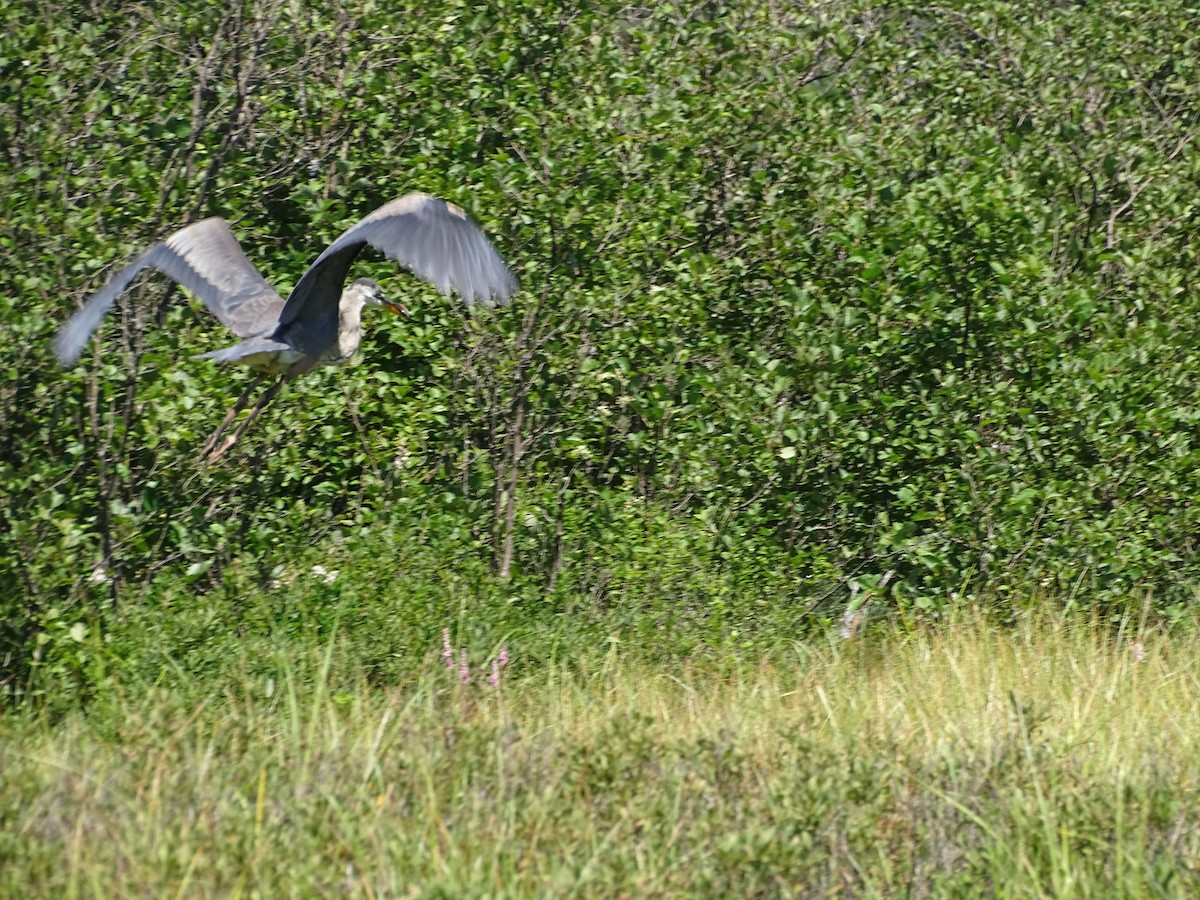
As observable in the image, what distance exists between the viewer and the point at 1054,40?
7.74 metres

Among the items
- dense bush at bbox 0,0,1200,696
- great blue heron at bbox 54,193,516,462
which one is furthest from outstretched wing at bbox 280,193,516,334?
dense bush at bbox 0,0,1200,696

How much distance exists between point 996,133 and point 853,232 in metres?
1.33

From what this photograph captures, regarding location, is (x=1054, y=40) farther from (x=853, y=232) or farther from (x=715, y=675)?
(x=715, y=675)

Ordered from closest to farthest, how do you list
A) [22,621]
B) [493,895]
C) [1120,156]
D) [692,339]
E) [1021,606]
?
[493,895] < [22,621] < [1021,606] < [692,339] < [1120,156]

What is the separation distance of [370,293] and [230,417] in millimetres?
836

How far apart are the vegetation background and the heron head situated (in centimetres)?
29

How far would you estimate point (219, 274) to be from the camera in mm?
5395

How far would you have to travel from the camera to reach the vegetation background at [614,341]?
208 inches

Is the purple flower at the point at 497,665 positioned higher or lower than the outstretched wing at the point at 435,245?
lower

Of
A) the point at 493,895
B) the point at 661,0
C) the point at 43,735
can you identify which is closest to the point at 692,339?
the point at 661,0

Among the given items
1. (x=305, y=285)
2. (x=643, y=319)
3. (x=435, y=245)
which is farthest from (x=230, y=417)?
(x=643, y=319)

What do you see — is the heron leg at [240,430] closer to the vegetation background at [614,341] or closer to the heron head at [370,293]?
the vegetation background at [614,341]

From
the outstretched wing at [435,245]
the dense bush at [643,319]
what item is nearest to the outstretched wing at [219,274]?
the dense bush at [643,319]

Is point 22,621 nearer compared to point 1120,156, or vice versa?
point 22,621
